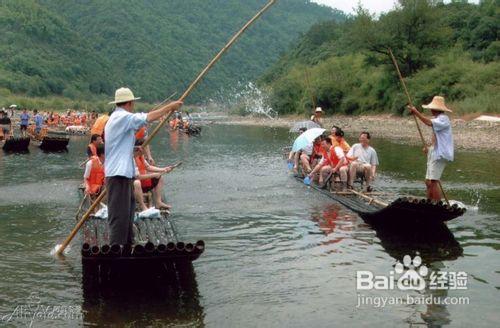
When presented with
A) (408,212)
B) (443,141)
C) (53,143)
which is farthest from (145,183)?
(53,143)

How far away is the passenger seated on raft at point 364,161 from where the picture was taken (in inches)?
547

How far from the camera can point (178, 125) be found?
46.0 metres

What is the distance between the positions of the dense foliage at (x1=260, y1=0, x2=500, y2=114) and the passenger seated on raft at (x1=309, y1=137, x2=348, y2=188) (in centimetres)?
2349

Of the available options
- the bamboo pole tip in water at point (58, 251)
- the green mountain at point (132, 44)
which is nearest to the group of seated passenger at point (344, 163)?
the bamboo pole tip in water at point (58, 251)

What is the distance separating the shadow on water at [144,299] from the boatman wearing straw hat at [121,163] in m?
0.52

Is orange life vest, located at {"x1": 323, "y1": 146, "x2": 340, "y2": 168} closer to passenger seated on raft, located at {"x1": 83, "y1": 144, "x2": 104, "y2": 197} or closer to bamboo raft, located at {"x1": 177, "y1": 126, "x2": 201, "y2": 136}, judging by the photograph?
passenger seated on raft, located at {"x1": 83, "y1": 144, "x2": 104, "y2": 197}

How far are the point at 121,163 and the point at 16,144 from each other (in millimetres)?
21780

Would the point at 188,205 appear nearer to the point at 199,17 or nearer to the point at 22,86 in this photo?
the point at 22,86

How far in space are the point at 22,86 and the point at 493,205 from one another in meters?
83.3

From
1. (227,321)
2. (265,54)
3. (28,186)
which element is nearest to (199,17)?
(265,54)

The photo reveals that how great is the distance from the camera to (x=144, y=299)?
6973 millimetres

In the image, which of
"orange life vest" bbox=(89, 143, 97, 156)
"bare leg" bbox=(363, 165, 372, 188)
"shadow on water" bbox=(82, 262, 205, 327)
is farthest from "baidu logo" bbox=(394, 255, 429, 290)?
"orange life vest" bbox=(89, 143, 97, 156)

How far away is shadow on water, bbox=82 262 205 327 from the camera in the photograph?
21.1ft

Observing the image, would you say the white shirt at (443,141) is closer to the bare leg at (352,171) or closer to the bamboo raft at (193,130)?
the bare leg at (352,171)
